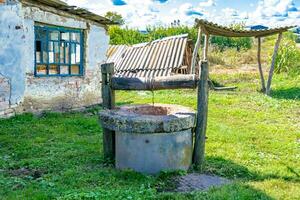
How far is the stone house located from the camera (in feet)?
35.6

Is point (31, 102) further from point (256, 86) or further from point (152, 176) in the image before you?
point (256, 86)

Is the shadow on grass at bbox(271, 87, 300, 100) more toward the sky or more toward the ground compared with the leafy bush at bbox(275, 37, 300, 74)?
more toward the ground

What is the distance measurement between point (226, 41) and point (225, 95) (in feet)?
56.6

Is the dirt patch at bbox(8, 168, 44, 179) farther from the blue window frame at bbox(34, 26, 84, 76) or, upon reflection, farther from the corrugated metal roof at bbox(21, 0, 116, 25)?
the corrugated metal roof at bbox(21, 0, 116, 25)

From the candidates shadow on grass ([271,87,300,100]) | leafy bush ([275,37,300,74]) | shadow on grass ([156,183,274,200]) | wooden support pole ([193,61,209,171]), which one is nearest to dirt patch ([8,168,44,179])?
shadow on grass ([156,183,274,200])

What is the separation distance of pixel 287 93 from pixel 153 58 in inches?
224

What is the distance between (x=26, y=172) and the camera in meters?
6.35

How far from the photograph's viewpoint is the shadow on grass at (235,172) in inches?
250

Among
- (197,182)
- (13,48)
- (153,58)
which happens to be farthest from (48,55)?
(197,182)

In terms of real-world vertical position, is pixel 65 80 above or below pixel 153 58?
below

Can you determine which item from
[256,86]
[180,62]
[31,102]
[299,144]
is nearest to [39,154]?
[31,102]

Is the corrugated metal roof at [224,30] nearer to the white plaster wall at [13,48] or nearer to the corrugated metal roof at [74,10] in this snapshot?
the corrugated metal roof at [74,10]

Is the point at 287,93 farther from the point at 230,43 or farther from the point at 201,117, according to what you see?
the point at 230,43

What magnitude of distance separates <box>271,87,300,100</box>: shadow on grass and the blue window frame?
7792mm
